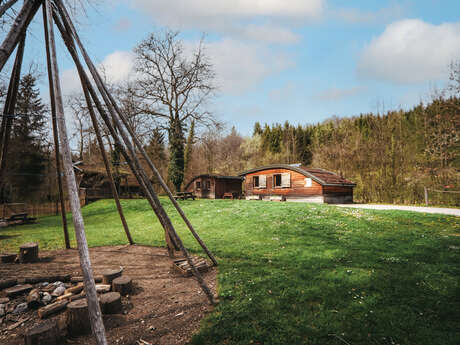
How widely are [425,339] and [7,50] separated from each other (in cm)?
741

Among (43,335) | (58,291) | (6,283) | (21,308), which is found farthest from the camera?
(6,283)

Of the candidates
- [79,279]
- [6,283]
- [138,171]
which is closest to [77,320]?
[79,279]

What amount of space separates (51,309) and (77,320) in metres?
0.91

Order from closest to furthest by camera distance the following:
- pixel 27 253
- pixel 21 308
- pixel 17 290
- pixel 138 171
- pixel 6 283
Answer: pixel 21 308 → pixel 17 290 → pixel 6 283 → pixel 138 171 → pixel 27 253

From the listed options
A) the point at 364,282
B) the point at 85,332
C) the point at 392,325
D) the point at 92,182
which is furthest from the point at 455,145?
the point at 92,182

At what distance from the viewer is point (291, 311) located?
152 inches

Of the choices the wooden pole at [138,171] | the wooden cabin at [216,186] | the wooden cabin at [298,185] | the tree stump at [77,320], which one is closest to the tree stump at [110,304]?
the tree stump at [77,320]

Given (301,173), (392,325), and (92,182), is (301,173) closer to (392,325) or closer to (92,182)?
(392,325)

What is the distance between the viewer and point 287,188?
77.9 ft

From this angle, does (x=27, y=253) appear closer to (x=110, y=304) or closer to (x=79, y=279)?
(x=79, y=279)

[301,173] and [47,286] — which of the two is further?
[301,173]

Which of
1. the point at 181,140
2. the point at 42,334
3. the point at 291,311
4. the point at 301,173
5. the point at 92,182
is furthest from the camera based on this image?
the point at 92,182

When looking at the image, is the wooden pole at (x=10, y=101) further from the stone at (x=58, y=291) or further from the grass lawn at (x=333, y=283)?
the grass lawn at (x=333, y=283)

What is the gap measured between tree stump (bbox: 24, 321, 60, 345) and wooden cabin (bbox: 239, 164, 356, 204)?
65.8 feet
